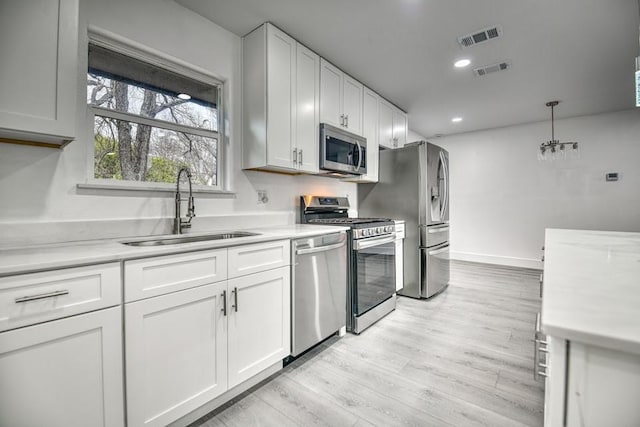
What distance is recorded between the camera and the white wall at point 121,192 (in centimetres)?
142

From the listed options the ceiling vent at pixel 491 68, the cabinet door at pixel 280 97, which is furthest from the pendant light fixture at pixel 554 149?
the cabinet door at pixel 280 97

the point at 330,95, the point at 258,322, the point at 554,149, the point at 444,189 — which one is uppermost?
the point at 330,95

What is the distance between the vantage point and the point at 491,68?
2994 mm

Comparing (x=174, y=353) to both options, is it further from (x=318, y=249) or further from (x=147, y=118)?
(x=147, y=118)

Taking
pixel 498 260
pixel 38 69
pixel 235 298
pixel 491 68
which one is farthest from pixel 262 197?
pixel 498 260

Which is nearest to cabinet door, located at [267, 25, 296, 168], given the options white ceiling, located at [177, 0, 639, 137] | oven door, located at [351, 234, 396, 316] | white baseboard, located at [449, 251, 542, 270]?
white ceiling, located at [177, 0, 639, 137]

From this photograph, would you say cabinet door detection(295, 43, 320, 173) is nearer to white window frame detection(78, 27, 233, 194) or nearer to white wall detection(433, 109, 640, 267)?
white window frame detection(78, 27, 233, 194)

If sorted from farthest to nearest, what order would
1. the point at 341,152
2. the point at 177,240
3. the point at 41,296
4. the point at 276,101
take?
the point at 341,152 → the point at 276,101 → the point at 177,240 → the point at 41,296

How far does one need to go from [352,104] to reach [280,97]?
3.72ft

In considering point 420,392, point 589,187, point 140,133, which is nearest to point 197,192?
point 140,133

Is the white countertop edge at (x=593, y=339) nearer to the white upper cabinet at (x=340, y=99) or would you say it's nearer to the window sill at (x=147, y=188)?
the window sill at (x=147, y=188)

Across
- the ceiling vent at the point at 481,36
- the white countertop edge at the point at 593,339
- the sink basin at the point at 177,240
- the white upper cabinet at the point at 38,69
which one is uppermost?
the ceiling vent at the point at 481,36

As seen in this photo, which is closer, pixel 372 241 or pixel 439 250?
pixel 372 241

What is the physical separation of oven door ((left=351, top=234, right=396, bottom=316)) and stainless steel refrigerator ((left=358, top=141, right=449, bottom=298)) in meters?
0.43
